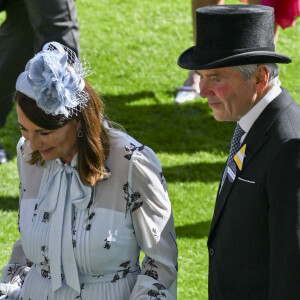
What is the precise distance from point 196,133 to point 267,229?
13.7ft

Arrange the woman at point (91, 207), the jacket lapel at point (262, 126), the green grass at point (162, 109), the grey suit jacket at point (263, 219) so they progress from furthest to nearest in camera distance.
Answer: the green grass at point (162, 109) → the woman at point (91, 207) → the jacket lapel at point (262, 126) → the grey suit jacket at point (263, 219)

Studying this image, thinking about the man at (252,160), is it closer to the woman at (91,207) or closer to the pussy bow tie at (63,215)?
the woman at (91,207)

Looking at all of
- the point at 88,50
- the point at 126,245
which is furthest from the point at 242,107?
the point at 88,50

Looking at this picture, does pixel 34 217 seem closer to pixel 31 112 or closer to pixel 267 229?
pixel 31 112

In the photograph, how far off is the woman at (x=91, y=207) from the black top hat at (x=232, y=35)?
551 mm

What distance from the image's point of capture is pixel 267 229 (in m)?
3.24

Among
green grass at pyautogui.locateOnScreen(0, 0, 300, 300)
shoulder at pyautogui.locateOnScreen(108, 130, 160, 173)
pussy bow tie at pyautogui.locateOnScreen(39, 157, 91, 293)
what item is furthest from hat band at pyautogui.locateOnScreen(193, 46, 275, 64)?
green grass at pyautogui.locateOnScreen(0, 0, 300, 300)

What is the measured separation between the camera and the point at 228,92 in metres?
3.31

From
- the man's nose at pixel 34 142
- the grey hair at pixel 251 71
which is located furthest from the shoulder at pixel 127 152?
the grey hair at pixel 251 71

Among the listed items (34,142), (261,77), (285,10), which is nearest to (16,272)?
(34,142)

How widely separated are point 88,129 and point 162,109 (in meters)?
3.99

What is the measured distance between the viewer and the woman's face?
12.4 ft

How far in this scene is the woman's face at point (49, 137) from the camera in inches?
148

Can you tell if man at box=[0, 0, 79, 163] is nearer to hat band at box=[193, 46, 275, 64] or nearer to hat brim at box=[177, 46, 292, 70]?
hat band at box=[193, 46, 275, 64]
